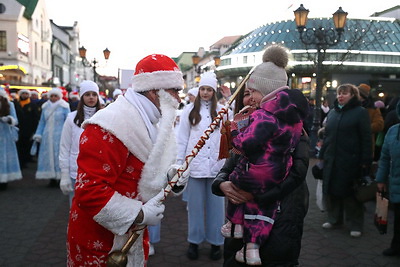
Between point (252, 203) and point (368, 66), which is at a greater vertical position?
point (368, 66)

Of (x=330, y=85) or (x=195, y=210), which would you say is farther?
(x=330, y=85)

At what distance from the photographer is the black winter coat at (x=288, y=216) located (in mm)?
2346

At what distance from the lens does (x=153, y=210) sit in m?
2.22

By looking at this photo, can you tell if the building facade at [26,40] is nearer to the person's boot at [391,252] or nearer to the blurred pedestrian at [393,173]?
the blurred pedestrian at [393,173]

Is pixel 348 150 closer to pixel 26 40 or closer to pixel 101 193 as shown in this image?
pixel 101 193

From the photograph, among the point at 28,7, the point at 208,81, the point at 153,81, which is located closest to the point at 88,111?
the point at 208,81

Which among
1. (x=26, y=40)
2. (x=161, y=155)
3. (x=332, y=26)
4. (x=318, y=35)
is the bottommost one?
(x=161, y=155)

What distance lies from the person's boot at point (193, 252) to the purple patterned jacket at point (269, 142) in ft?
9.10

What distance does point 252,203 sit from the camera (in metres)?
2.35

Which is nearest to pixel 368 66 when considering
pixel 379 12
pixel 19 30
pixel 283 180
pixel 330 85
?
pixel 330 85

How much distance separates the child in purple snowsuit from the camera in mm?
2232

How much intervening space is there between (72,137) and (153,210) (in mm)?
2930

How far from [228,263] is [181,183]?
662mm

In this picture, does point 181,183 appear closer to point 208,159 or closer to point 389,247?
point 208,159
